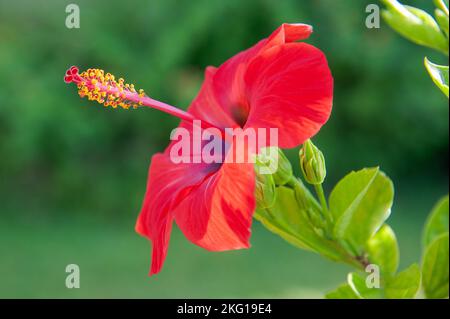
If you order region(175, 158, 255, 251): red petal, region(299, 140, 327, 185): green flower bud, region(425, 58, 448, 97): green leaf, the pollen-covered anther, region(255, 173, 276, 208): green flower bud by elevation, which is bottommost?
region(175, 158, 255, 251): red petal

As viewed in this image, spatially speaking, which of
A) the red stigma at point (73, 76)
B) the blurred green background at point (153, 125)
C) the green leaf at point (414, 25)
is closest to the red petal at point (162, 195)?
the red stigma at point (73, 76)

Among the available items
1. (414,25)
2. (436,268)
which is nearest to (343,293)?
(436,268)

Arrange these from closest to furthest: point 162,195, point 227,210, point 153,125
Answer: point 227,210 → point 162,195 → point 153,125

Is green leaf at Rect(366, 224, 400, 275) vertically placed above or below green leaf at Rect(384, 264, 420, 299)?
above

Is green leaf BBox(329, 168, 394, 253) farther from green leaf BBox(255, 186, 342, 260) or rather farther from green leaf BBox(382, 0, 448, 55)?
green leaf BBox(382, 0, 448, 55)

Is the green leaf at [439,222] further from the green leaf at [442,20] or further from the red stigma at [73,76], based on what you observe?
the red stigma at [73,76]

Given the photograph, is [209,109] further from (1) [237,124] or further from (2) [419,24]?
(2) [419,24]

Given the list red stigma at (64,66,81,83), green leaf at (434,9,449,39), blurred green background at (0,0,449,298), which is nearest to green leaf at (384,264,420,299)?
green leaf at (434,9,449,39)

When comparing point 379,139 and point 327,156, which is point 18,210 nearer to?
point 327,156
